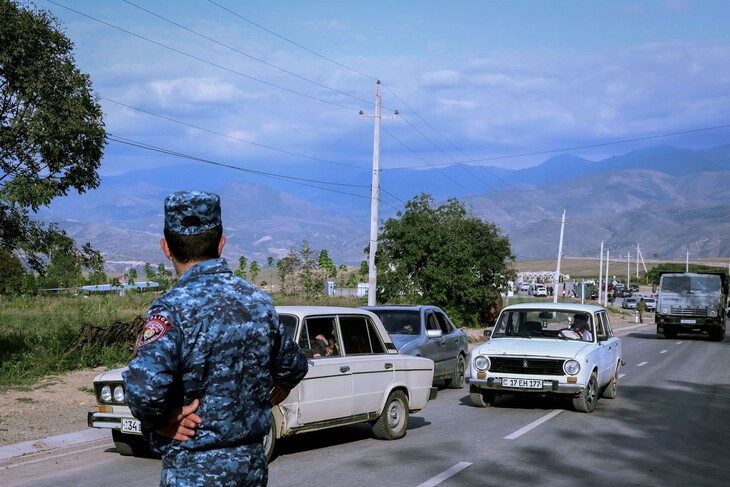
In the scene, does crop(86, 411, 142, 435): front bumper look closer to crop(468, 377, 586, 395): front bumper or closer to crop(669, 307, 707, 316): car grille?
crop(468, 377, 586, 395): front bumper

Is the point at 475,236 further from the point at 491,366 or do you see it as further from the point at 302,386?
the point at 302,386

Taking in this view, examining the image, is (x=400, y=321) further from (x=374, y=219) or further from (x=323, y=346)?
(x=374, y=219)

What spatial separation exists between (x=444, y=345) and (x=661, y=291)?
23929 millimetres

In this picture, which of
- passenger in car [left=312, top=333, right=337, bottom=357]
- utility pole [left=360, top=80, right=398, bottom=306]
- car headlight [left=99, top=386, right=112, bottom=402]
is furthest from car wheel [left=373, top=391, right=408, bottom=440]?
utility pole [left=360, top=80, right=398, bottom=306]

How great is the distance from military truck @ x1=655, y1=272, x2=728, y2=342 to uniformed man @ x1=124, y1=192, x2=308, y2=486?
36397 millimetres

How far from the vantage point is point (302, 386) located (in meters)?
9.50

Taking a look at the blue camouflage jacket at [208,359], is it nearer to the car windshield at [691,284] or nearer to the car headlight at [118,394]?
the car headlight at [118,394]

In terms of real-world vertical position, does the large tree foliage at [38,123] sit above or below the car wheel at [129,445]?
above

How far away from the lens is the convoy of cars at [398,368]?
9688 mm

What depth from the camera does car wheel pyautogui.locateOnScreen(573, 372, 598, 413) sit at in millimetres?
13602

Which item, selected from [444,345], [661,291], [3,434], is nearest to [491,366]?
[444,345]

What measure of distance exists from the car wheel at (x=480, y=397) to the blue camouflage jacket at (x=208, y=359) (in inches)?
437

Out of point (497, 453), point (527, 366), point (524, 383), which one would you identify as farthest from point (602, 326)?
point (497, 453)

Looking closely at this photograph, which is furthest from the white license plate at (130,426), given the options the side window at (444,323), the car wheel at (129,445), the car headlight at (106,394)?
the side window at (444,323)
